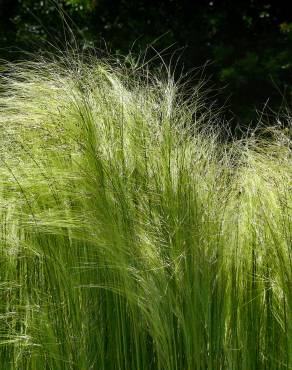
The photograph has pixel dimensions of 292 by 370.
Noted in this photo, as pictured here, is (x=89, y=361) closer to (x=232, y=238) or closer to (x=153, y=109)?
(x=232, y=238)

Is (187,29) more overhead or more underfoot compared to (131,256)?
more overhead

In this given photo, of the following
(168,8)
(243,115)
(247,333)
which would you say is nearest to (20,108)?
(247,333)

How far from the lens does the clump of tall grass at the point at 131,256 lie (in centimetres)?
212

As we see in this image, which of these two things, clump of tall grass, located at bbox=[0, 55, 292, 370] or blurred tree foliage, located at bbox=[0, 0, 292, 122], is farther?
blurred tree foliage, located at bbox=[0, 0, 292, 122]

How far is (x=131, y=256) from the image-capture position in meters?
2.12

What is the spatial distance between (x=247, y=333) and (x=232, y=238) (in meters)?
0.31

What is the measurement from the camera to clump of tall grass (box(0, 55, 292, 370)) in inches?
83.5

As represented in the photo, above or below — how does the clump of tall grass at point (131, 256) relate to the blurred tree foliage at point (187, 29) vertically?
below

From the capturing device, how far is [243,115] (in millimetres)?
6891

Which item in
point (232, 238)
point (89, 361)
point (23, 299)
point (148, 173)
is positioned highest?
point (148, 173)

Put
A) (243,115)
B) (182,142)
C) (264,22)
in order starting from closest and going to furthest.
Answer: (182,142) → (243,115) → (264,22)

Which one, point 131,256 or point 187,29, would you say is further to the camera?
point 187,29

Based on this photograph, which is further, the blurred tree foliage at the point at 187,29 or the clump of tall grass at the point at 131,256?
the blurred tree foliage at the point at 187,29

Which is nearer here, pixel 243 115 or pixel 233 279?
pixel 233 279
